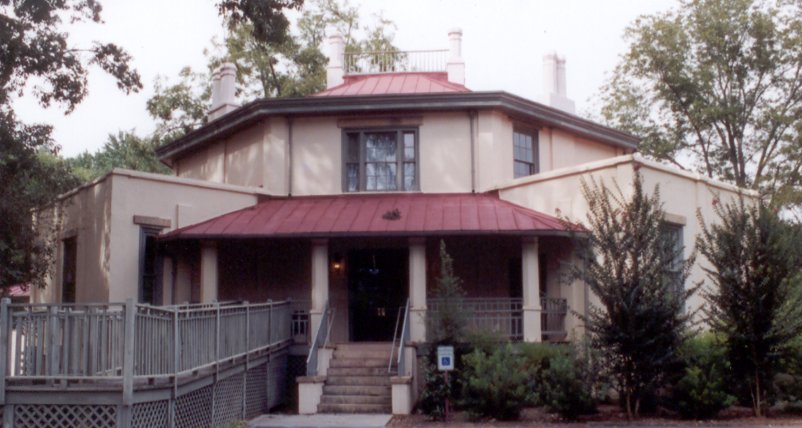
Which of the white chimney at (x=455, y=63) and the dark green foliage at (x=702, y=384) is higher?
the white chimney at (x=455, y=63)

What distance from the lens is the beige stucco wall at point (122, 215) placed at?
17797 mm

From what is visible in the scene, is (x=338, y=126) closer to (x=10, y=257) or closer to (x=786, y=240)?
(x=10, y=257)

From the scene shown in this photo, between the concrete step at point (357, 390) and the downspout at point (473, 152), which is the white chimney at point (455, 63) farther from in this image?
the concrete step at point (357, 390)

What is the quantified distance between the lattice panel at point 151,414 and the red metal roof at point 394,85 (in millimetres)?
12133

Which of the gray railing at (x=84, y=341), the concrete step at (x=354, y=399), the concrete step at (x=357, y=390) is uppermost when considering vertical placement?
the gray railing at (x=84, y=341)

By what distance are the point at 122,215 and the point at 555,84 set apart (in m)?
13.1

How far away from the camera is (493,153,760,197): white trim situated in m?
16.8

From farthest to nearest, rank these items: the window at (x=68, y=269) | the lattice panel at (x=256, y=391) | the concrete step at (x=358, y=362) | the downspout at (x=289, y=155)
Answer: the downspout at (x=289, y=155) → the window at (x=68, y=269) → the concrete step at (x=358, y=362) → the lattice panel at (x=256, y=391)

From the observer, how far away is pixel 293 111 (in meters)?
20.9

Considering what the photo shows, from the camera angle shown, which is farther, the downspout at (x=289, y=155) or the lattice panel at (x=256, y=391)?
the downspout at (x=289, y=155)

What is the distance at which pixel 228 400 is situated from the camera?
14.5 metres

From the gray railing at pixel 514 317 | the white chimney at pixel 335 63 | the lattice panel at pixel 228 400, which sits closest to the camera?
the lattice panel at pixel 228 400

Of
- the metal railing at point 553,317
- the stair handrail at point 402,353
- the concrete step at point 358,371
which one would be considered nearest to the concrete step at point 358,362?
the concrete step at point 358,371

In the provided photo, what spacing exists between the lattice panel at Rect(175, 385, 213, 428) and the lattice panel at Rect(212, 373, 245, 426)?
29 cm
